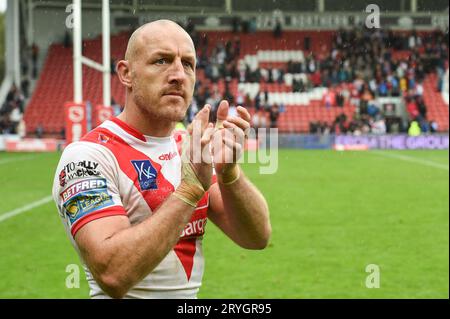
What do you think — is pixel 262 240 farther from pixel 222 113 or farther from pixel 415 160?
pixel 415 160

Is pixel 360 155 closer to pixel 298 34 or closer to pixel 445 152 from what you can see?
pixel 445 152

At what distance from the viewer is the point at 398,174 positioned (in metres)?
19.4

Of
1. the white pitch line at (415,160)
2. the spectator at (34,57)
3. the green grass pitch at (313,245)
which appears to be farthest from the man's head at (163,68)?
the spectator at (34,57)

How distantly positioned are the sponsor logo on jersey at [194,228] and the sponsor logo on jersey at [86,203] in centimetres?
43

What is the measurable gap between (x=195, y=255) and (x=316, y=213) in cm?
1002

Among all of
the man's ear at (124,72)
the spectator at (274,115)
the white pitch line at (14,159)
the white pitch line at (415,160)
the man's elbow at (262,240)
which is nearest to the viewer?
the man's ear at (124,72)

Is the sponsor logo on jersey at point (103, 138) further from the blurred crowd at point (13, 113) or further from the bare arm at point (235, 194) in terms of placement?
the blurred crowd at point (13, 113)

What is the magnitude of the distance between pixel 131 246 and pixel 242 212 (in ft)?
1.92

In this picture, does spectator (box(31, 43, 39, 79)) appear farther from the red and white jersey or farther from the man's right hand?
the man's right hand

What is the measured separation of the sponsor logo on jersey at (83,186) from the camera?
2.39m

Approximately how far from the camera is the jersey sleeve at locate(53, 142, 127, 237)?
2369 millimetres

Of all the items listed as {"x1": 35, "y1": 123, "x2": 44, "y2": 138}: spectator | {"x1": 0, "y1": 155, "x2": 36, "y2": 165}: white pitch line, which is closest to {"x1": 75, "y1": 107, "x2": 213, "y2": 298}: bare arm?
{"x1": 0, "y1": 155, "x2": 36, "y2": 165}: white pitch line

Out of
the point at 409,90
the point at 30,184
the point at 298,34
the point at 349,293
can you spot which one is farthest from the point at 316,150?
the point at 349,293

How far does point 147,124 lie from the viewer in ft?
8.78
